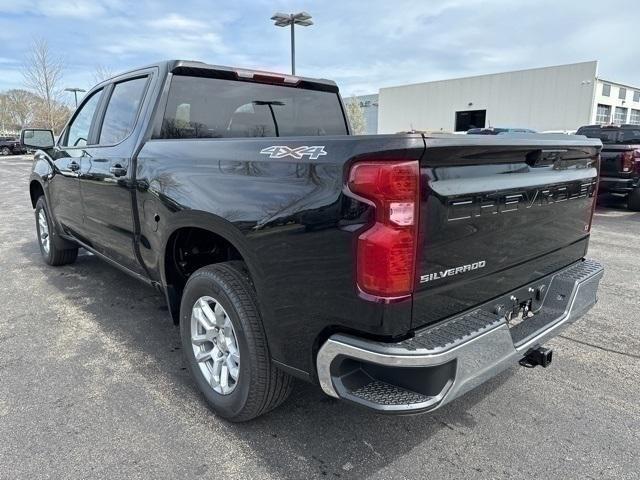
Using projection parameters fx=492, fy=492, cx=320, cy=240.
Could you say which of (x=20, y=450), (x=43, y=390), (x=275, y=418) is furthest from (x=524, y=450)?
(x=43, y=390)

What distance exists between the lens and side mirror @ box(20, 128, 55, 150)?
520 cm

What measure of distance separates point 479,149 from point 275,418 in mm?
1783

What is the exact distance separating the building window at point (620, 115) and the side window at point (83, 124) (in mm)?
51612

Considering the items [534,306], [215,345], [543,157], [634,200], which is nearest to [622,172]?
[634,200]

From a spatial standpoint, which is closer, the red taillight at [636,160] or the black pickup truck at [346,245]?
the black pickup truck at [346,245]

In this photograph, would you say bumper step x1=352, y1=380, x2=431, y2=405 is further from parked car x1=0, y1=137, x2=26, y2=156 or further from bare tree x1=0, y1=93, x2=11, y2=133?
bare tree x1=0, y1=93, x2=11, y2=133

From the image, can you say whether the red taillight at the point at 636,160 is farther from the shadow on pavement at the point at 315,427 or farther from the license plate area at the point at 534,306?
the license plate area at the point at 534,306

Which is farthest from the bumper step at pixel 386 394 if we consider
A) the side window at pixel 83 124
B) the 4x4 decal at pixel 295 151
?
the side window at pixel 83 124

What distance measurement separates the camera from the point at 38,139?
5230mm

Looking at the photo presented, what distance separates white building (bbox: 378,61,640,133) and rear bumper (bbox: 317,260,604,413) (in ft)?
126

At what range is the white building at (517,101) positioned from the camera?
1578 inches

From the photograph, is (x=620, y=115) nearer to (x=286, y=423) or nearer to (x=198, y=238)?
(x=198, y=238)

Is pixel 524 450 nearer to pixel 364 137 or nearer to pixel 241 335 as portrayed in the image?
pixel 241 335

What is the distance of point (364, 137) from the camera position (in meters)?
1.84
